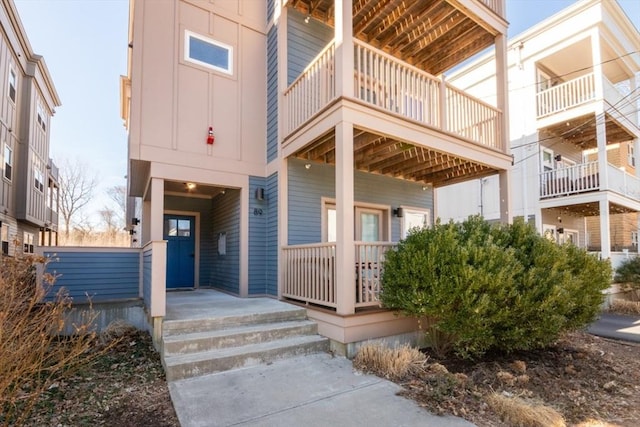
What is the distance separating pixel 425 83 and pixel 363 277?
3613 mm

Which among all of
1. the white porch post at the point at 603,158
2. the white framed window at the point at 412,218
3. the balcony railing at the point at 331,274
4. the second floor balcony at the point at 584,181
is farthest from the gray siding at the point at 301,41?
the second floor balcony at the point at 584,181

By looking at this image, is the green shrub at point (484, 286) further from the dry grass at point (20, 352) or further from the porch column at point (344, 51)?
the dry grass at point (20, 352)

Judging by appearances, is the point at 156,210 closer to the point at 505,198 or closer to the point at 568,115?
the point at 505,198

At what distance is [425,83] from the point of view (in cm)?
632

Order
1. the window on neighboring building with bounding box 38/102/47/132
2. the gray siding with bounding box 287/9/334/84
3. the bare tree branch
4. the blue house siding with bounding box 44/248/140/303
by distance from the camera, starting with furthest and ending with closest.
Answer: the bare tree branch → the window on neighboring building with bounding box 38/102/47/132 → the gray siding with bounding box 287/9/334/84 → the blue house siding with bounding box 44/248/140/303

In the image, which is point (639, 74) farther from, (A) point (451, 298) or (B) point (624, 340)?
(A) point (451, 298)

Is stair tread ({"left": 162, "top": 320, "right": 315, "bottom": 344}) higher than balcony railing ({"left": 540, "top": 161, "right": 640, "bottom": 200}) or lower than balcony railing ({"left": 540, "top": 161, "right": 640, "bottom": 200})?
lower

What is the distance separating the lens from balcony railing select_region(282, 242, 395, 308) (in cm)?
515

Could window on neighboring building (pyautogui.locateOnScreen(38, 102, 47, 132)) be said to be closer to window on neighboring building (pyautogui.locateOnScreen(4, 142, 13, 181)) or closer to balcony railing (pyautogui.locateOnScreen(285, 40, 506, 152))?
window on neighboring building (pyautogui.locateOnScreen(4, 142, 13, 181))

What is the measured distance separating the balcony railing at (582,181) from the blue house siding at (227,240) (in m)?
10.2

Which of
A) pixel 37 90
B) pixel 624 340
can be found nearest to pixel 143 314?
pixel 624 340

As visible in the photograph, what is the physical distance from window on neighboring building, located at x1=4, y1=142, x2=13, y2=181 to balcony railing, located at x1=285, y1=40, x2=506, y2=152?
1207 centimetres

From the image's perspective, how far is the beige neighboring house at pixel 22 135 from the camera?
40.5 ft

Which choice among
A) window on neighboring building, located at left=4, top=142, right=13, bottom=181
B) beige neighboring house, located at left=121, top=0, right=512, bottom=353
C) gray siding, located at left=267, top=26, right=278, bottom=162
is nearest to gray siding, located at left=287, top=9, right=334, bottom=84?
beige neighboring house, located at left=121, top=0, right=512, bottom=353
